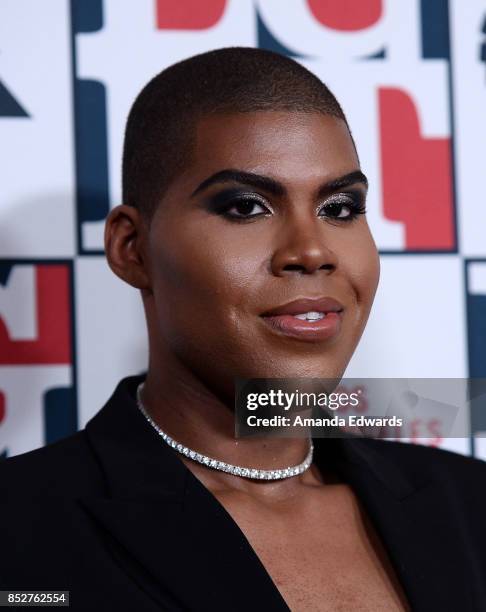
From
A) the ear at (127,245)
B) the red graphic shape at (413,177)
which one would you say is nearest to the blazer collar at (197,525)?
the ear at (127,245)

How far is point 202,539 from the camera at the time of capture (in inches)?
48.6

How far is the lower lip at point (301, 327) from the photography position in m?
1.26

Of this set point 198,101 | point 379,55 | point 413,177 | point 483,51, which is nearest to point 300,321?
point 198,101

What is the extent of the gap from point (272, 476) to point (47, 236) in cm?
73

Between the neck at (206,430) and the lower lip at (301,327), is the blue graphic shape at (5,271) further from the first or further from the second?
the lower lip at (301,327)

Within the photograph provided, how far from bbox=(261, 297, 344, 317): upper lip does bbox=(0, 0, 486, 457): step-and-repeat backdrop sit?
599 mm

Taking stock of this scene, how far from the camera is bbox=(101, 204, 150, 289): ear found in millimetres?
1444

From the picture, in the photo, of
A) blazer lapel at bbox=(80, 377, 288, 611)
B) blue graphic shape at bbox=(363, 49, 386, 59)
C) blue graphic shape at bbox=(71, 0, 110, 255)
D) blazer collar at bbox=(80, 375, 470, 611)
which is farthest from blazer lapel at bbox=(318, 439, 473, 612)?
blue graphic shape at bbox=(363, 49, 386, 59)

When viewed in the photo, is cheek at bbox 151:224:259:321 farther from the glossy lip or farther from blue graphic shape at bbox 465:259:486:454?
blue graphic shape at bbox 465:259:486:454

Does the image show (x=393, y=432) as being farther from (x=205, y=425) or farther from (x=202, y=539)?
(x=202, y=539)

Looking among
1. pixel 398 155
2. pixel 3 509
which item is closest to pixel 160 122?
pixel 3 509

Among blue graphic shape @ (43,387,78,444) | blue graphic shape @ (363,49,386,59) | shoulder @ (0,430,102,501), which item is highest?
blue graphic shape @ (363,49,386,59)

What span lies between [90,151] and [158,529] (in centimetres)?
91

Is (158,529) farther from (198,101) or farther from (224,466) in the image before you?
(198,101)
